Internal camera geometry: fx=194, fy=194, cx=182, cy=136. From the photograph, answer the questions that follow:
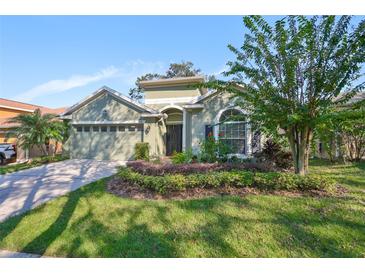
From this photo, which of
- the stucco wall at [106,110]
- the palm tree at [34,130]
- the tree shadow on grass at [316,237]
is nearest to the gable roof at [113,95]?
the stucco wall at [106,110]

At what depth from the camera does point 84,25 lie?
5824mm

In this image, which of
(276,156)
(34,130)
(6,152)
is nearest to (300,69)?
(276,156)

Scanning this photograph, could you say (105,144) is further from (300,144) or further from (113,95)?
(300,144)

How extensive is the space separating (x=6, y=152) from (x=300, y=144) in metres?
18.7

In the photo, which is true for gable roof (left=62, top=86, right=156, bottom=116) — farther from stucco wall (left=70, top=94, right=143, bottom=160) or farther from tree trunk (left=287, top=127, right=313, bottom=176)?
tree trunk (left=287, top=127, right=313, bottom=176)

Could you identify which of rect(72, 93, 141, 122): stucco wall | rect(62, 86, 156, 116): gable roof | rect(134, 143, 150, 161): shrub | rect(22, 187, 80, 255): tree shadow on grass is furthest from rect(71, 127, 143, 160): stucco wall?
rect(22, 187, 80, 255): tree shadow on grass

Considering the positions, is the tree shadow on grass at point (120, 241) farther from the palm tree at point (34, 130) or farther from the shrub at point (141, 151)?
the palm tree at point (34, 130)

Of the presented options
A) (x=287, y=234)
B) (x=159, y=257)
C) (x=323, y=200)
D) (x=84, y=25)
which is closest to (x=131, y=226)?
(x=159, y=257)

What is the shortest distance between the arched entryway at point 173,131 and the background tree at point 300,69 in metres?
9.17

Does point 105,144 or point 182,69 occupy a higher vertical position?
point 182,69

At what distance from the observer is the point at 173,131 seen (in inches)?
605

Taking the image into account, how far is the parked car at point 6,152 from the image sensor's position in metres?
14.3

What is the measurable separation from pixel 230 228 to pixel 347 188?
4.21 metres

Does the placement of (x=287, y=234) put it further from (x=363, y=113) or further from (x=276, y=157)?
(x=276, y=157)
